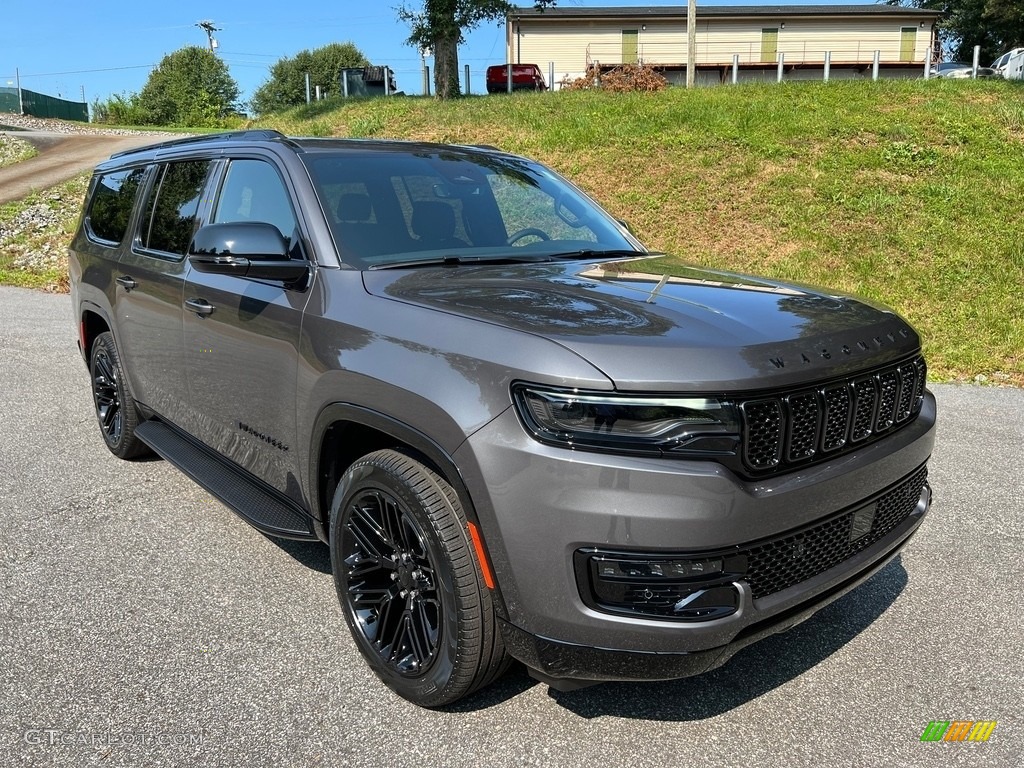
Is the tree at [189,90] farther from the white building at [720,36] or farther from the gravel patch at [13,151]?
the gravel patch at [13,151]

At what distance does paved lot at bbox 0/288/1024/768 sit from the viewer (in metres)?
2.60

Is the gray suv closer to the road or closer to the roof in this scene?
the road

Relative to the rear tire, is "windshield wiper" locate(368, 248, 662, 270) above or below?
above

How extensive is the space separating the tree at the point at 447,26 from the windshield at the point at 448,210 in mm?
17993

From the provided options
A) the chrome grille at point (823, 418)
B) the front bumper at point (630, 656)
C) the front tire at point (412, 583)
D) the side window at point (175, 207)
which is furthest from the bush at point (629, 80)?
the front bumper at point (630, 656)

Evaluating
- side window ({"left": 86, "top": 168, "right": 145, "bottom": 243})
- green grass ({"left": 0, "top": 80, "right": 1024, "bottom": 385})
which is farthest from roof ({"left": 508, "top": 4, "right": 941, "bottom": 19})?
side window ({"left": 86, "top": 168, "right": 145, "bottom": 243})

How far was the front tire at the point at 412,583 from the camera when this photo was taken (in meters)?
2.48

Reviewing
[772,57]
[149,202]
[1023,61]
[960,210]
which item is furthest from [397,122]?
[772,57]

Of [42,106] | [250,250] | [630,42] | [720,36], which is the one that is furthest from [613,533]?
[42,106]

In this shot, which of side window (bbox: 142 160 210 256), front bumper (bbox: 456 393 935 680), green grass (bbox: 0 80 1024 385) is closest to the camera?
front bumper (bbox: 456 393 935 680)

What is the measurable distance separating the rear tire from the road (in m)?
13.1

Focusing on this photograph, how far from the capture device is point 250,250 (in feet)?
10.1

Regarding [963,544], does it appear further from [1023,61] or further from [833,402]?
[1023,61]

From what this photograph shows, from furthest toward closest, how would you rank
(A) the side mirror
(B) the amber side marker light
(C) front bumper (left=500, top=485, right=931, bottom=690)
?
(A) the side mirror → (B) the amber side marker light → (C) front bumper (left=500, top=485, right=931, bottom=690)
